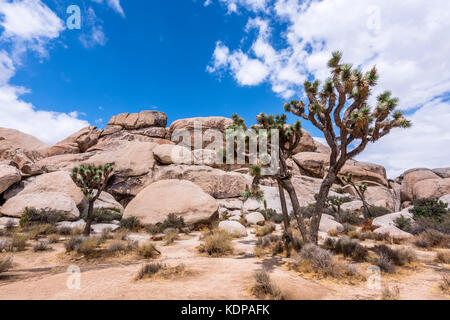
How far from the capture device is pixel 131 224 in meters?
15.7

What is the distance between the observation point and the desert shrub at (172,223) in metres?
15.3

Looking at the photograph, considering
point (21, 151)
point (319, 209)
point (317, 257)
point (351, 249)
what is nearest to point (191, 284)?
point (317, 257)

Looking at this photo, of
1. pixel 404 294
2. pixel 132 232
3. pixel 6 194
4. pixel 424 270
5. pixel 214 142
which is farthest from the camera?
pixel 214 142

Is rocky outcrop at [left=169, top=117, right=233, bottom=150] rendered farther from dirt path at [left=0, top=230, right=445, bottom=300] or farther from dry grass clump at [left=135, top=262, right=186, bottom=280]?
dry grass clump at [left=135, top=262, right=186, bottom=280]

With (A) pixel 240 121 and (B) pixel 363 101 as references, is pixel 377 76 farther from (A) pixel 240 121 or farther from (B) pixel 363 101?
(A) pixel 240 121

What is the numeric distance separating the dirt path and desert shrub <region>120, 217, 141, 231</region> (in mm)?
7827

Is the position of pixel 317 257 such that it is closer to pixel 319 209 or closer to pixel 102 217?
pixel 319 209

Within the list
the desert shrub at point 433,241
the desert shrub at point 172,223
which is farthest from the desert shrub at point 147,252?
the desert shrub at point 433,241

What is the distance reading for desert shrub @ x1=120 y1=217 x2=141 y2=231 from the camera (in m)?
15.5

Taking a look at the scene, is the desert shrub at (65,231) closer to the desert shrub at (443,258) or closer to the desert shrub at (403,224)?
the desert shrub at (443,258)

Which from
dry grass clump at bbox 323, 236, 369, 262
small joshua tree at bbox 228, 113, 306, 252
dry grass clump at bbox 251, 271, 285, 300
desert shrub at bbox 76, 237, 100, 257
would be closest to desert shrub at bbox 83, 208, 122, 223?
desert shrub at bbox 76, 237, 100, 257

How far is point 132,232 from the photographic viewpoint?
48.9ft
